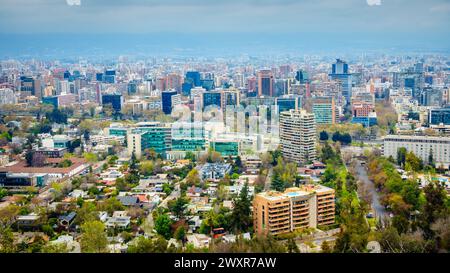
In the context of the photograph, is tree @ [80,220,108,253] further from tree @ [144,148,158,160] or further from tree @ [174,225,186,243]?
tree @ [144,148,158,160]

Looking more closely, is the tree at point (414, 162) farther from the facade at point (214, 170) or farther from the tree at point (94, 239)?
the tree at point (94, 239)

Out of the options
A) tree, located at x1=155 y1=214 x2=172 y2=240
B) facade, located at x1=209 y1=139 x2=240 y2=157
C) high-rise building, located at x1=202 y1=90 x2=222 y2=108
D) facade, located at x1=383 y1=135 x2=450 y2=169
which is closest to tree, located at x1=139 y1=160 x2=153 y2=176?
facade, located at x1=209 y1=139 x2=240 y2=157

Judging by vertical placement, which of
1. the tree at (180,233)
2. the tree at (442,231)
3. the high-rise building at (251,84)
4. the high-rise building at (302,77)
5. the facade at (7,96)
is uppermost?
the high-rise building at (302,77)

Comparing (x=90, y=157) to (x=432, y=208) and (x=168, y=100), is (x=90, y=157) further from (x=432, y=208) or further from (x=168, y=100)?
(x=432, y=208)

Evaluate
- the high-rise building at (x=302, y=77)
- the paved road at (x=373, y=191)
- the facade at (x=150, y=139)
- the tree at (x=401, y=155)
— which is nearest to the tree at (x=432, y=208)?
the paved road at (x=373, y=191)

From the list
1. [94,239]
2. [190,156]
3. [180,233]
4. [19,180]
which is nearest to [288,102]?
[190,156]
